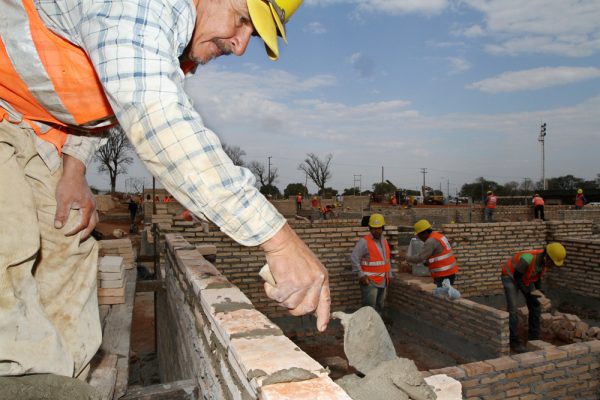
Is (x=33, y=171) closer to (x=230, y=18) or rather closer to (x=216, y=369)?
(x=230, y=18)

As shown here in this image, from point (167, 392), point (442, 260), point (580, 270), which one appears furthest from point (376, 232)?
point (580, 270)

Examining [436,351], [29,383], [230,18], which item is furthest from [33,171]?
[436,351]

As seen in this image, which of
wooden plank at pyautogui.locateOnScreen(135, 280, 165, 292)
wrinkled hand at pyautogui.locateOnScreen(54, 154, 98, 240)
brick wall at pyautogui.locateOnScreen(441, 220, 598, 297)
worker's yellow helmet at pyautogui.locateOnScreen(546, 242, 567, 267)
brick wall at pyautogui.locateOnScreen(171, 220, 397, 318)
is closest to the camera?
wrinkled hand at pyautogui.locateOnScreen(54, 154, 98, 240)

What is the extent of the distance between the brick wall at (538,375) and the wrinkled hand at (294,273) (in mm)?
3860

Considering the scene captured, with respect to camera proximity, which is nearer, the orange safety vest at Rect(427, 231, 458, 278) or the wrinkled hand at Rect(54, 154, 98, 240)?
the wrinkled hand at Rect(54, 154, 98, 240)

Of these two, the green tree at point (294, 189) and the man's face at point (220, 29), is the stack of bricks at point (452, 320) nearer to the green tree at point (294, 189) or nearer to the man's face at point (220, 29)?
the man's face at point (220, 29)

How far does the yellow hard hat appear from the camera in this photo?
1122mm

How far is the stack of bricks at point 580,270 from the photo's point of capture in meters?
9.68

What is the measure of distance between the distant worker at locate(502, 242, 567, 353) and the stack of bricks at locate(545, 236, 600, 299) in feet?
11.5

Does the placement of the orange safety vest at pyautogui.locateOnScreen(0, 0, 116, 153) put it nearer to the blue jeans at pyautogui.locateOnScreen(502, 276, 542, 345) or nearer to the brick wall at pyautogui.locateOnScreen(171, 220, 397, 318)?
the brick wall at pyautogui.locateOnScreen(171, 220, 397, 318)

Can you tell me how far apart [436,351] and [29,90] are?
7224mm

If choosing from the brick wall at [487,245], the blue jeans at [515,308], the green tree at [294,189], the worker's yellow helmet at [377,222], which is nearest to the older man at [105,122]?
the worker's yellow helmet at [377,222]

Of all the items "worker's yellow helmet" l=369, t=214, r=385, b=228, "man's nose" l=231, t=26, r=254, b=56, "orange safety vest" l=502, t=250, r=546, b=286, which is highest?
"man's nose" l=231, t=26, r=254, b=56

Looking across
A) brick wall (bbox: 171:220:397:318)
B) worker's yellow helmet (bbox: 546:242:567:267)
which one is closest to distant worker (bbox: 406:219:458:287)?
brick wall (bbox: 171:220:397:318)
